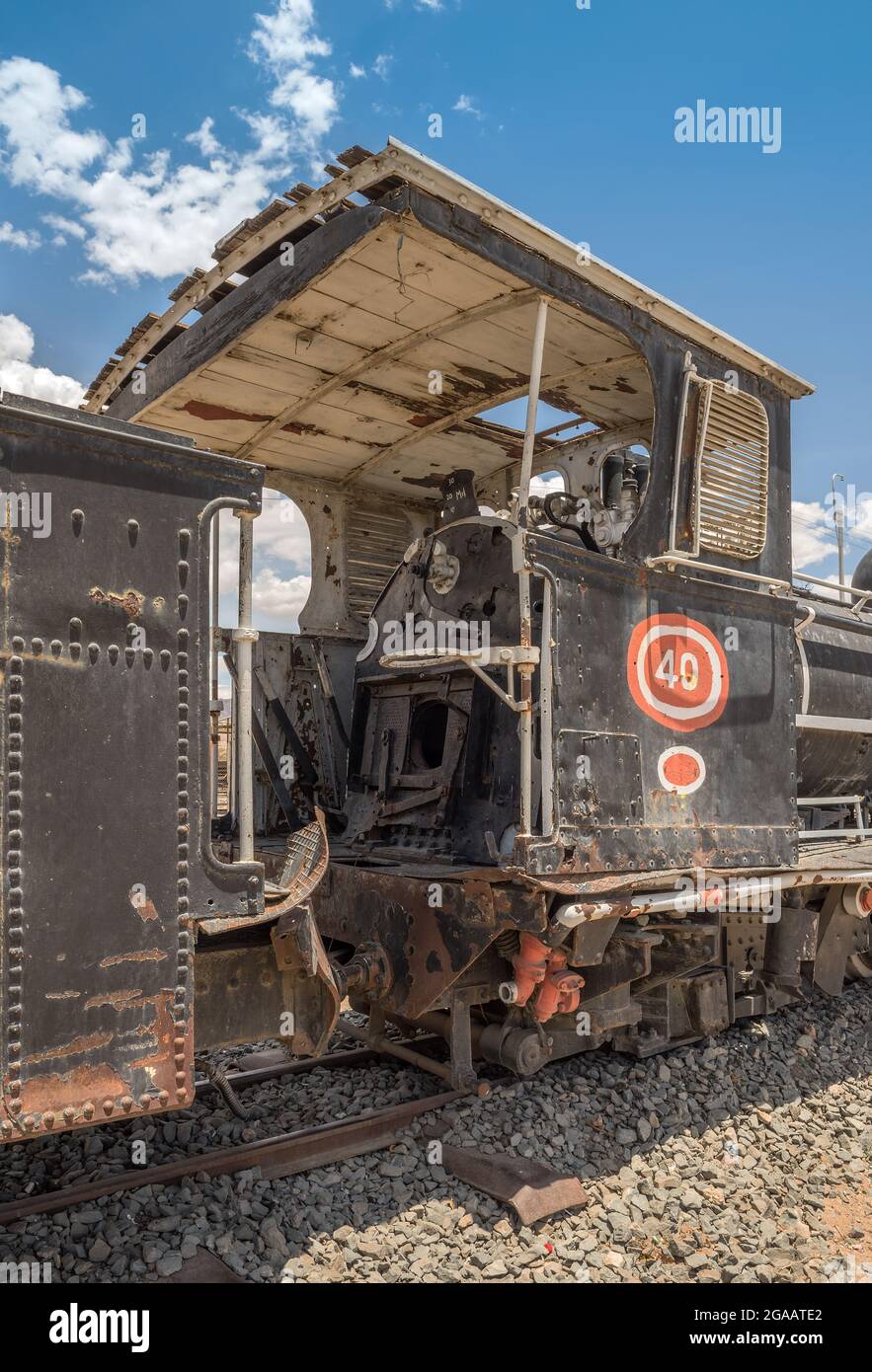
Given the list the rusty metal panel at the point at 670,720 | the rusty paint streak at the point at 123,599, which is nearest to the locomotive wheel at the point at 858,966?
the rusty metal panel at the point at 670,720

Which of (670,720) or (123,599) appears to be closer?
(123,599)

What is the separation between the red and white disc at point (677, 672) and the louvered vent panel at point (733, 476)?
1.61 feet

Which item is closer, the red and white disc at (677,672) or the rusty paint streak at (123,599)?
the rusty paint streak at (123,599)

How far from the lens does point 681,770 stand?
4645 millimetres

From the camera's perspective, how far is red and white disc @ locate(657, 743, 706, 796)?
4.57 meters

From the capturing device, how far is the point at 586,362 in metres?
5.11

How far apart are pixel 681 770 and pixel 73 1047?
3043 mm

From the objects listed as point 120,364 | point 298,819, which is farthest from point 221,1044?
point 120,364

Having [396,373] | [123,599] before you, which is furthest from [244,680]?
[396,373]

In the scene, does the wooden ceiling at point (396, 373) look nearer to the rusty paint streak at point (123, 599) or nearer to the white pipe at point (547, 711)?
the white pipe at point (547, 711)

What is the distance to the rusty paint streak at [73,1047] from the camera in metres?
2.59

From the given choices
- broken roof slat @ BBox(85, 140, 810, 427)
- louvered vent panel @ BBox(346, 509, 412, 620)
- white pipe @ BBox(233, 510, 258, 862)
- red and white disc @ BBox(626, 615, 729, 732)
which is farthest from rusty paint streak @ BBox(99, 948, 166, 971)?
louvered vent panel @ BBox(346, 509, 412, 620)

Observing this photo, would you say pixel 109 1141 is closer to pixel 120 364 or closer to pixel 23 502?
pixel 23 502

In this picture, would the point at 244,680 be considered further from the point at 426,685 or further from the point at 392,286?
the point at 426,685
